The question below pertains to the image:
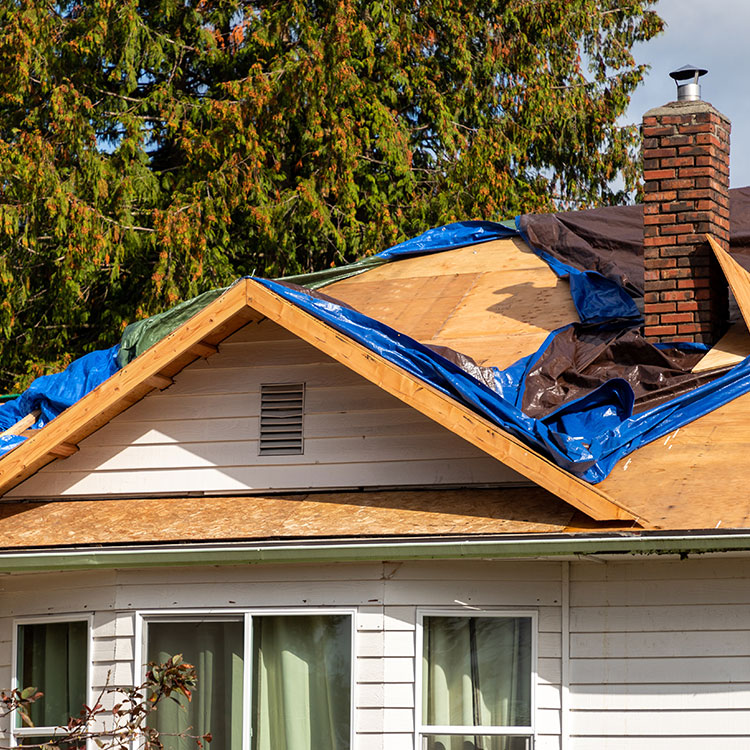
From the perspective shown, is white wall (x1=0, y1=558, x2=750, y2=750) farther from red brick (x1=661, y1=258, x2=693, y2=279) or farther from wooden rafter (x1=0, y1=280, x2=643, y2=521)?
red brick (x1=661, y1=258, x2=693, y2=279)

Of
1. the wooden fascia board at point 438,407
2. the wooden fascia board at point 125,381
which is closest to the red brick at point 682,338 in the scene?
the wooden fascia board at point 438,407

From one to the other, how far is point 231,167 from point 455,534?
1256 centimetres

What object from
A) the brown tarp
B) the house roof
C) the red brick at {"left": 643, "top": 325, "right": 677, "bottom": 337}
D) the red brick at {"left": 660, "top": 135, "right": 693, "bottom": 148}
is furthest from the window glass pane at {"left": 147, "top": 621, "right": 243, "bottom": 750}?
the red brick at {"left": 660, "top": 135, "right": 693, "bottom": 148}

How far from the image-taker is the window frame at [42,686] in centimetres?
952

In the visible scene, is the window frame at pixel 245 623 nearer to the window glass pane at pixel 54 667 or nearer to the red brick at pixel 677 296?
the window glass pane at pixel 54 667

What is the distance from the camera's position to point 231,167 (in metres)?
20.2

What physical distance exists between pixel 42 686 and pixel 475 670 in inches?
124

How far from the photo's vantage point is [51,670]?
32.2 feet

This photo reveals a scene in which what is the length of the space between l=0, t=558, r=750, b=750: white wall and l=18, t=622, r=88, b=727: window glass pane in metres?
0.30

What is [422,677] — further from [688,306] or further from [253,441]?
[688,306]

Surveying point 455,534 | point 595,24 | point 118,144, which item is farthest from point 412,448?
point 595,24

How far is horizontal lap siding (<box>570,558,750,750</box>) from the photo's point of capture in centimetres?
844

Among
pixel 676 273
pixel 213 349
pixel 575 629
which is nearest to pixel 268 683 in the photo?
pixel 575 629

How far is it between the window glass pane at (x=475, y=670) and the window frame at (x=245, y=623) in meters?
0.47
